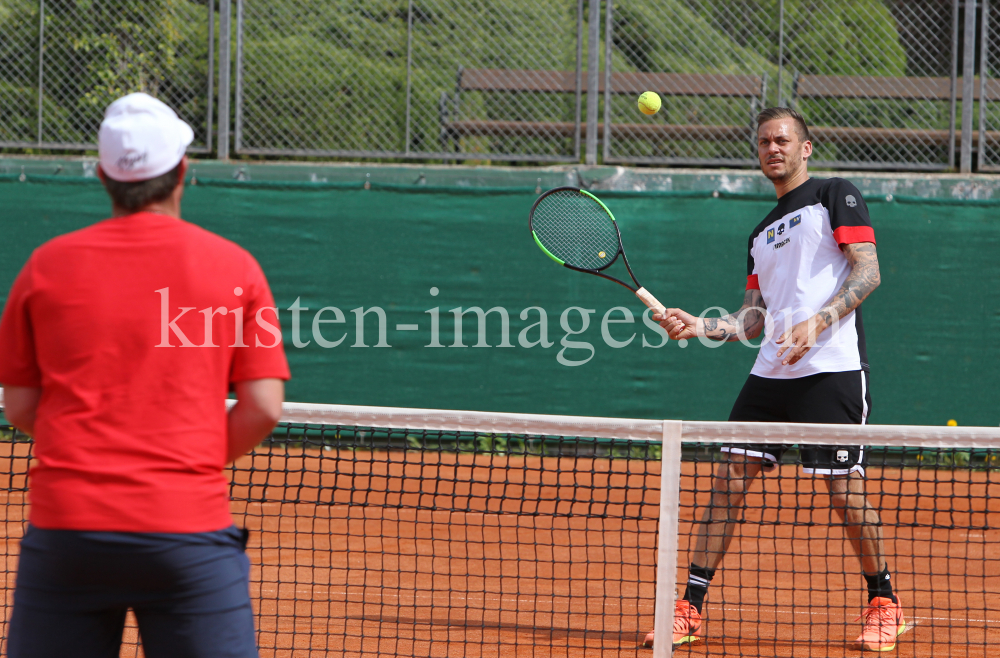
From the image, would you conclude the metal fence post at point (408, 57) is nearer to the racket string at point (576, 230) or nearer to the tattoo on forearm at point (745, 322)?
the racket string at point (576, 230)

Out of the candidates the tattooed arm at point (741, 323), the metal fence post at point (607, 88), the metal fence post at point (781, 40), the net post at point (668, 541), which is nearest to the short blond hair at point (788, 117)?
the tattooed arm at point (741, 323)

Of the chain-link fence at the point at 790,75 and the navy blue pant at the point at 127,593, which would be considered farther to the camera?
the chain-link fence at the point at 790,75

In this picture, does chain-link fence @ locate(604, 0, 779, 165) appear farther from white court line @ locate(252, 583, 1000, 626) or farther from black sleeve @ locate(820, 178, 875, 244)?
white court line @ locate(252, 583, 1000, 626)

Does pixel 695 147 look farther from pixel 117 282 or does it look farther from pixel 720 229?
pixel 117 282

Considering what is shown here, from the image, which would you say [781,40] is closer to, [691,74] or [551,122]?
[691,74]

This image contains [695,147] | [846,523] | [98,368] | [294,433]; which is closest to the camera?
[98,368]

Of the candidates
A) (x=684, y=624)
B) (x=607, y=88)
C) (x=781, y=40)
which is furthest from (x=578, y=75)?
(x=684, y=624)

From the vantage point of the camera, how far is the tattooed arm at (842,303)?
3.11 meters

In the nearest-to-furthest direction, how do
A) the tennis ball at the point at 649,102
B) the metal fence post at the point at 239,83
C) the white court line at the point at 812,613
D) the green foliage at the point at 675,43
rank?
the white court line at the point at 812,613
the tennis ball at the point at 649,102
the metal fence post at the point at 239,83
the green foliage at the point at 675,43

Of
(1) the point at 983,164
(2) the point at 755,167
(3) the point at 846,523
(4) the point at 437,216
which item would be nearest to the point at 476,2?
(4) the point at 437,216

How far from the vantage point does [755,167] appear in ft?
25.2

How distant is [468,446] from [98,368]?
18.3ft

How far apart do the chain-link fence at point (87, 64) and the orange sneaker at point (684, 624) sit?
5997 millimetres

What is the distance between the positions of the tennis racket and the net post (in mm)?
1330
